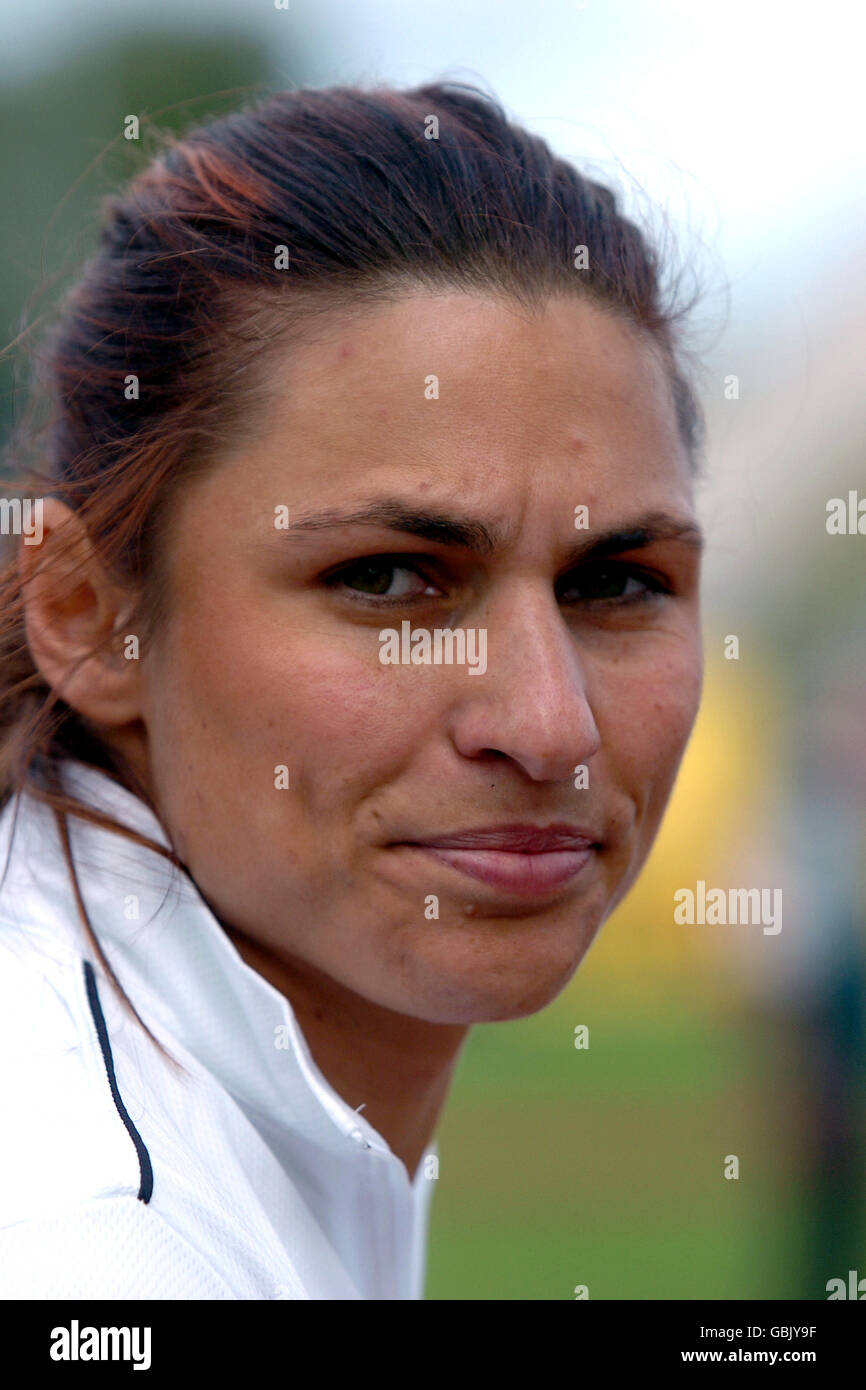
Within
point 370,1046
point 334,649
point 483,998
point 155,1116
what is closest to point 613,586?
point 334,649

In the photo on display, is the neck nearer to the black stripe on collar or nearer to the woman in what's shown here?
the woman

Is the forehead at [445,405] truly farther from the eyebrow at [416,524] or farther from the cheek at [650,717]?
the cheek at [650,717]

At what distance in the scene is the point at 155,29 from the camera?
1878 centimetres

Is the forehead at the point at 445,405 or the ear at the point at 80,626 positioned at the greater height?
the forehead at the point at 445,405

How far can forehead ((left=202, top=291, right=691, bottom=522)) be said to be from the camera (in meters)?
1.84

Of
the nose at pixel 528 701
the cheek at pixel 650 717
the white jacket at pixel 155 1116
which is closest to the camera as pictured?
the white jacket at pixel 155 1116

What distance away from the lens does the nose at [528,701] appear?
1771 millimetres

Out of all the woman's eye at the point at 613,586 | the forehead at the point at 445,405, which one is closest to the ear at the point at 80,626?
the forehead at the point at 445,405

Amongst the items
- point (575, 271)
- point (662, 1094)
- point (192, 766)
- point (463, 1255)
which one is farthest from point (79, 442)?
point (662, 1094)

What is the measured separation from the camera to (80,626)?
6.75 ft

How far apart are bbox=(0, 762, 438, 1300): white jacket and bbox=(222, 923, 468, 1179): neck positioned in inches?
5.0

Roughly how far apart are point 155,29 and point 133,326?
1917 centimetres

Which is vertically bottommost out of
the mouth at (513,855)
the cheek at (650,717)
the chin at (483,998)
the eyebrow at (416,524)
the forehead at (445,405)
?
the chin at (483,998)

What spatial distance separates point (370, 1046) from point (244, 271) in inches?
48.0
